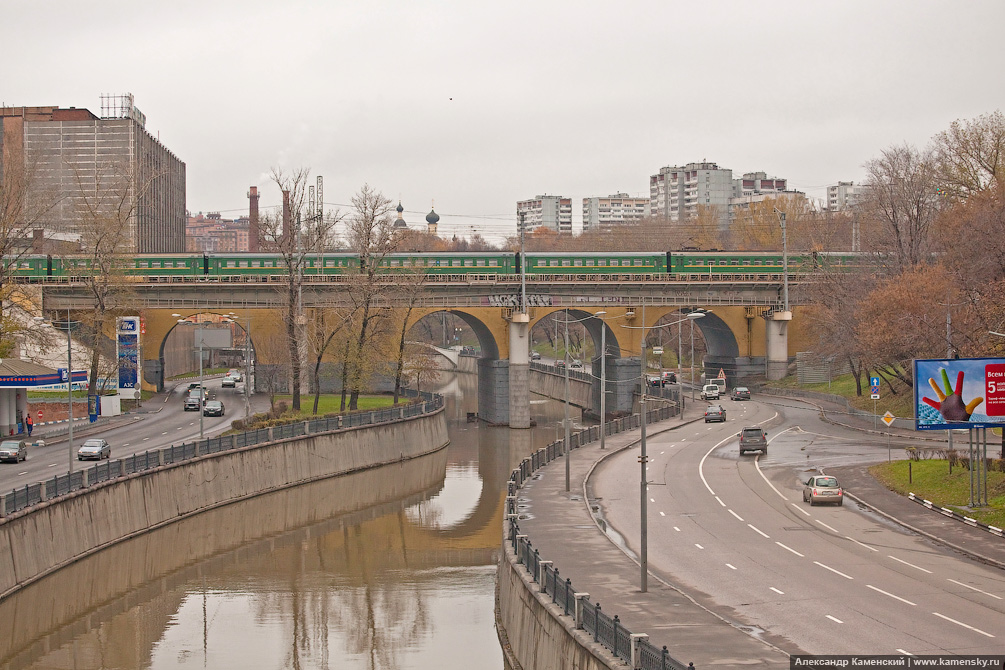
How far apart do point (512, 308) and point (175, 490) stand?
43.9 meters

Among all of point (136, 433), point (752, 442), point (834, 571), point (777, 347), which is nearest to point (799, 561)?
point (834, 571)

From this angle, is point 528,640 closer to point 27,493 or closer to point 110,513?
point 27,493

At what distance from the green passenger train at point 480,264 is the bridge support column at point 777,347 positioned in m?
4.53

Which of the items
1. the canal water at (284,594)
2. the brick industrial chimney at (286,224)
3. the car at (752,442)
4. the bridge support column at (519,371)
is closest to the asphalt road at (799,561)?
the car at (752,442)

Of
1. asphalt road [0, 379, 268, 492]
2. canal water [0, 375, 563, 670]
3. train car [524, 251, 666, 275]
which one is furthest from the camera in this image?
train car [524, 251, 666, 275]

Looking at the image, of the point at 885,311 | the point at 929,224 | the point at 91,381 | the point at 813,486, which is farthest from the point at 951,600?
the point at 929,224

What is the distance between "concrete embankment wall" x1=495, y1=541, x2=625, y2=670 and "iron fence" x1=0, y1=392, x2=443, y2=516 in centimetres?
1536

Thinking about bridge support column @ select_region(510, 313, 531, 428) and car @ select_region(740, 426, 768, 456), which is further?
bridge support column @ select_region(510, 313, 531, 428)

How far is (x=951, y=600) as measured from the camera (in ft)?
87.4

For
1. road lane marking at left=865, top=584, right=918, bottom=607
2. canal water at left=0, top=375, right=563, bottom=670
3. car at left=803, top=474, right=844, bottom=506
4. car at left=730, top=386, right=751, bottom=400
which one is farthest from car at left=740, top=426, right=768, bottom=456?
car at left=730, top=386, right=751, bottom=400

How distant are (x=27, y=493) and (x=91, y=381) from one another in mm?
32610

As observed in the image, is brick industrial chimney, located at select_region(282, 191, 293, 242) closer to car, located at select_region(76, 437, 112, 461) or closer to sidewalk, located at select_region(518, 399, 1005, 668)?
car, located at select_region(76, 437, 112, 461)

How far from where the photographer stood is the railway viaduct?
86312mm

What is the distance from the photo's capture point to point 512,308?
292 feet
